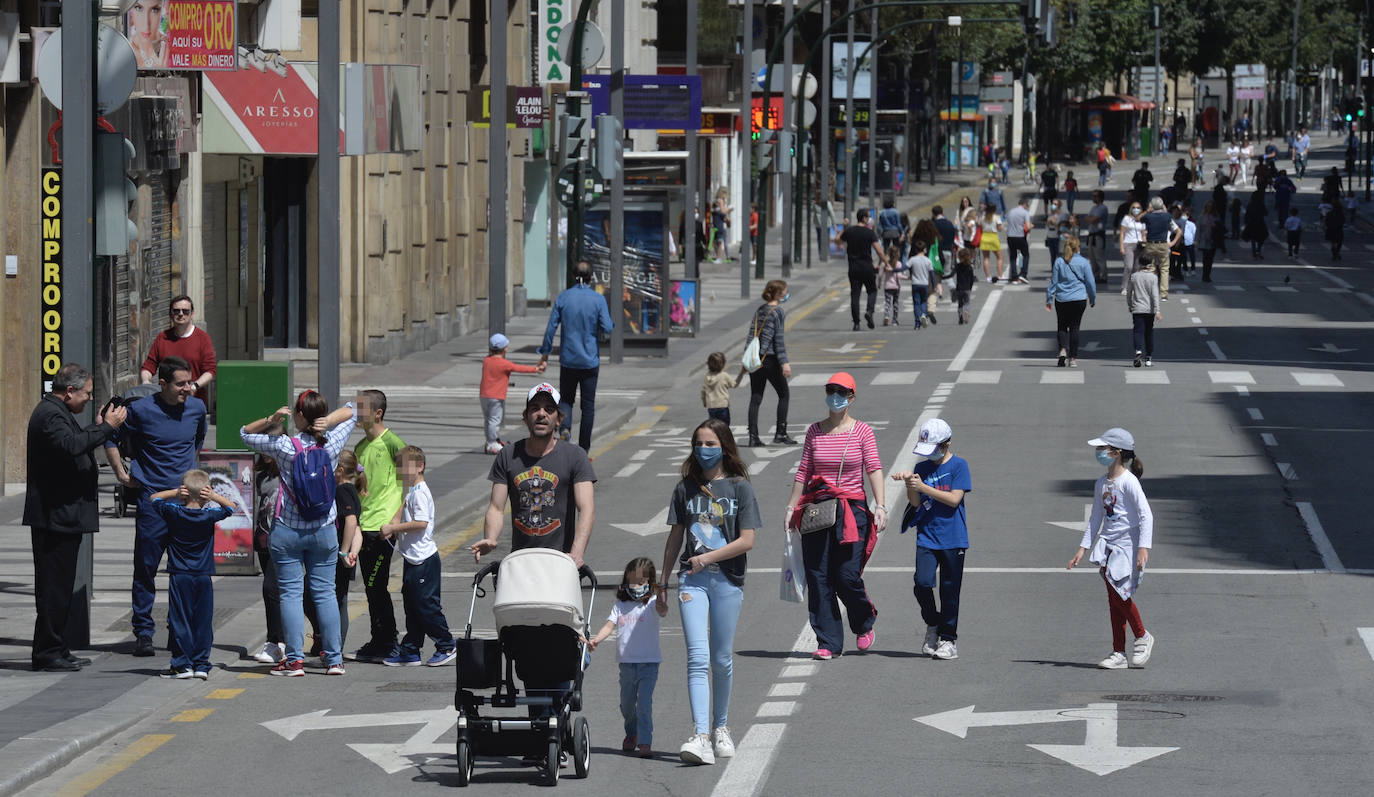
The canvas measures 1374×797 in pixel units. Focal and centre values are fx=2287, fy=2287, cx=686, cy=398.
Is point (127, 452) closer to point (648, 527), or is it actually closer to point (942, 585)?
point (942, 585)

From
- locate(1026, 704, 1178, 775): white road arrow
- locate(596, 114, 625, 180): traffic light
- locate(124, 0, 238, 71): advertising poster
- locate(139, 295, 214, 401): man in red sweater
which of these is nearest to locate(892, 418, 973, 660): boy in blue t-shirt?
locate(1026, 704, 1178, 775): white road arrow

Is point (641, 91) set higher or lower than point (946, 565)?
higher

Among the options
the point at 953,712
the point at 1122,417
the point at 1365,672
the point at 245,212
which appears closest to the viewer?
the point at 953,712

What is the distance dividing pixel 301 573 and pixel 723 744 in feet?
10.5

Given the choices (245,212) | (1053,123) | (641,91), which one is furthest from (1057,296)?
(1053,123)

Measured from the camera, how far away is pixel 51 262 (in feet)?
63.9

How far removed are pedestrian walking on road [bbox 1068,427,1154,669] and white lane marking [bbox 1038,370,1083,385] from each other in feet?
54.5

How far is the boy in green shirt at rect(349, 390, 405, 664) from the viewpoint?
44.4ft

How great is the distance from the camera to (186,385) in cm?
1338

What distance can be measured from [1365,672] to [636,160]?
76.1 ft

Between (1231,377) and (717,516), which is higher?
(717,516)

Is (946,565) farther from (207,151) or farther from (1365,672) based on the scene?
(207,151)

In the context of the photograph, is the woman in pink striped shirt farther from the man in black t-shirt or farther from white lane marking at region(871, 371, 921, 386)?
the man in black t-shirt

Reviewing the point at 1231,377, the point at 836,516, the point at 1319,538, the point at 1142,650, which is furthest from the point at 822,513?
the point at 1231,377
